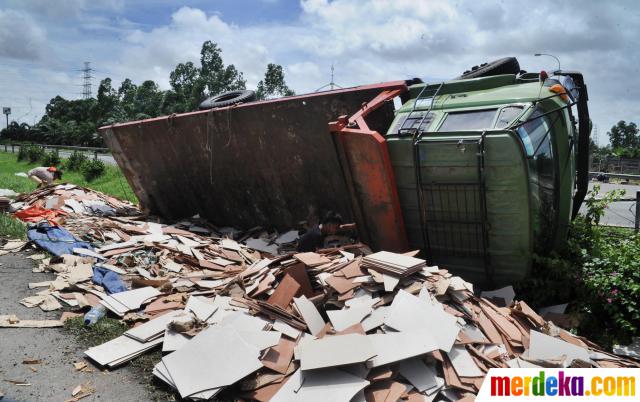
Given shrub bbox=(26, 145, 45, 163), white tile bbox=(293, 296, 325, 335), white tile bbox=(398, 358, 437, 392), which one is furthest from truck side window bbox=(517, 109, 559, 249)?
shrub bbox=(26, 145, 45, 163)

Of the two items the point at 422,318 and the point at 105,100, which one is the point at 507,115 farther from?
the point at 105,100

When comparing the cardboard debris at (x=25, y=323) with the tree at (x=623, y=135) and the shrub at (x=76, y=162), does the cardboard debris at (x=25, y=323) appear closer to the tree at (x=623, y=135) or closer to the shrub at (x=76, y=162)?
the shrub at (x=76, y=162)

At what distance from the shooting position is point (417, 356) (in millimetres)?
3391

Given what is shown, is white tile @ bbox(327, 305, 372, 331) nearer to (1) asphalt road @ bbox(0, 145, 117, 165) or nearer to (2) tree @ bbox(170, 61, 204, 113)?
(1) asphalt road @ bbox(0, 145, 117, 165)

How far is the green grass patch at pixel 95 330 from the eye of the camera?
4.04 meters

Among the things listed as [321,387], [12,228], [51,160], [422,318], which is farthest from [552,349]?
[51,160]

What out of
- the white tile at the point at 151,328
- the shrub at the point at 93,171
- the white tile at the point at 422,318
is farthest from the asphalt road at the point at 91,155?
the white tile at the point at 422,318

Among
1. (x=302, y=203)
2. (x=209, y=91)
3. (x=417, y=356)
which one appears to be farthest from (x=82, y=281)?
(x=209, y=91)

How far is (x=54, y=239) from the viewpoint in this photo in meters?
6.38

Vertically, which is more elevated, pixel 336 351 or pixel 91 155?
pixel 91 155

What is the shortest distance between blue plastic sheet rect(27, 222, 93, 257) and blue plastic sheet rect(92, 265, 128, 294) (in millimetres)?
951

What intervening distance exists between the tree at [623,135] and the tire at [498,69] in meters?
55.2

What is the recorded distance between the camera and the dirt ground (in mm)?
3326

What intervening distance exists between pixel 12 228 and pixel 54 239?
3.46ft
